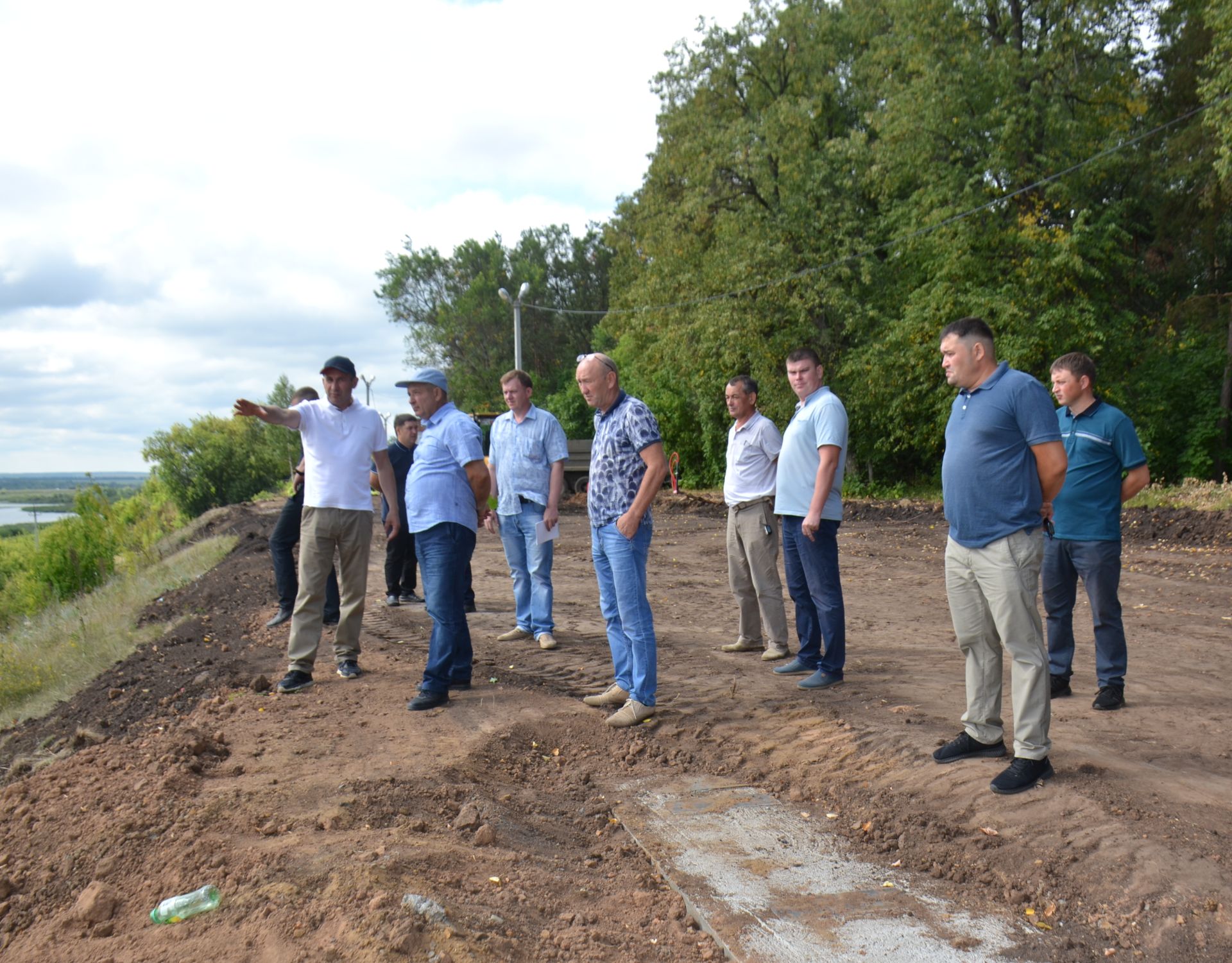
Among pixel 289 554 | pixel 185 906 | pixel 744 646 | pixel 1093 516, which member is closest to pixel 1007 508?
pixel 1093 516

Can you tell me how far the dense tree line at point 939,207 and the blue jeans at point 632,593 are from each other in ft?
59.1

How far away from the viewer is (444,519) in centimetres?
583

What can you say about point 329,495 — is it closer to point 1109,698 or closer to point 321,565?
point 321,565

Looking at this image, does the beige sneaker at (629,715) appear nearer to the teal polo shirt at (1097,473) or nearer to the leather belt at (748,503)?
the leather belt at (748,503)

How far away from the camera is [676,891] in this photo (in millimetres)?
3514

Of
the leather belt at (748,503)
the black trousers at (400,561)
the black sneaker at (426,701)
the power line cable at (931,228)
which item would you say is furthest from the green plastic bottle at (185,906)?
the power line cable at (931,228)

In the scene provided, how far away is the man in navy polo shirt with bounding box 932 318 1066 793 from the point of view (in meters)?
4.11

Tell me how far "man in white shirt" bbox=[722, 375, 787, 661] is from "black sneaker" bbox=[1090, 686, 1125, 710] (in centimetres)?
198

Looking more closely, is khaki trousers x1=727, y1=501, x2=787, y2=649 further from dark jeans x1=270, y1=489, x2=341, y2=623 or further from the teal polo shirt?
dark jeans x1=270, y1=489, x2=341, y2=623

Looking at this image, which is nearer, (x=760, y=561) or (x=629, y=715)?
(x=629, y=715)

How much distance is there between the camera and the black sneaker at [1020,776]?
4.09 meters

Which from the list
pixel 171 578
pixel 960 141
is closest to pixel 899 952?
pixel 171 578

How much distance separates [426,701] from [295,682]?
1.09 metres

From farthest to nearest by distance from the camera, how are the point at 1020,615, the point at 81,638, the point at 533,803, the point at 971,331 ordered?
the point at 81,638
the point at 533,803
the point at 971,331
the point at 1020,615
